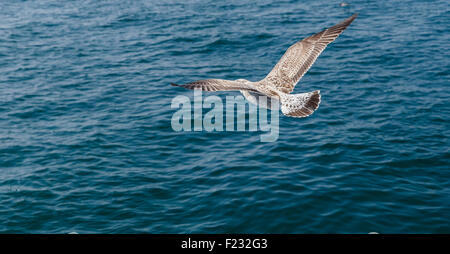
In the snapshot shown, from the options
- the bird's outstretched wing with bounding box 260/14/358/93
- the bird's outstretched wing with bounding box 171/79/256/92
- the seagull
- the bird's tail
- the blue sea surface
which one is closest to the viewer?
the bird's outstretched wing with bounding box 171/79/256/92

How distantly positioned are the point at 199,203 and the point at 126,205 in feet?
8.34

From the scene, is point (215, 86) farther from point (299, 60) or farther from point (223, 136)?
point (223, 136)

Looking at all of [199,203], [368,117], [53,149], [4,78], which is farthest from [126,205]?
[4,78]

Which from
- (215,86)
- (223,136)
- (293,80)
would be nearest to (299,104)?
(293,80)

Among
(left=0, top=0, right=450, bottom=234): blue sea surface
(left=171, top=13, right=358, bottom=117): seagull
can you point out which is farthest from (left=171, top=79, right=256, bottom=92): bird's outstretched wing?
(left=0, top=0, right=450, bottom=234): blue sea surface

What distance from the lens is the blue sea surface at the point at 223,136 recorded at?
56.6 feet

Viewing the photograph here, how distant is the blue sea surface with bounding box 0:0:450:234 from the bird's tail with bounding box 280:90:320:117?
17.1ft

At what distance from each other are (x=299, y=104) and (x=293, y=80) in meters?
1.73

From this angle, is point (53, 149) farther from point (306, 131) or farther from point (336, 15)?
point (336, 15)

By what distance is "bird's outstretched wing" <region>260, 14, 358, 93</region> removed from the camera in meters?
14.0

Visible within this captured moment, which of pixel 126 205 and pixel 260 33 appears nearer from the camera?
pixel 126 205

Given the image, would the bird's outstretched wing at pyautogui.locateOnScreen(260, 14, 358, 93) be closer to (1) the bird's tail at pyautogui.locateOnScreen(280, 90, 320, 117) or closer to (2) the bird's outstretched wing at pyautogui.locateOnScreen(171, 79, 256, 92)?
(1) the bird's tail at pyautogui.locateOnScreen(280, 90, 320, 117)

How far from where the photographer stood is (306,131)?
73.0 ft

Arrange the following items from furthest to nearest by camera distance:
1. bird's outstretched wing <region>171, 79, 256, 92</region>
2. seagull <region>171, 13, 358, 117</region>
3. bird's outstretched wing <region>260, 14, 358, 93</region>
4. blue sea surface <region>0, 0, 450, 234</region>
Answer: blue sea surface <region>0, 0, 450, 234</region>
bird's outstretched wing <region>260, 14, 358, 93</region>
seagull <region>171, 13, 358, 117</region>
bird's outstretched wing <region>171, 79, 256, 92</region>
